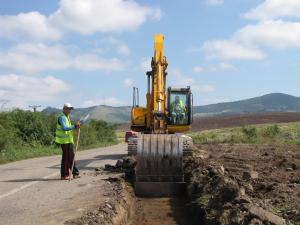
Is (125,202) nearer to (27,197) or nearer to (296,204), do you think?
(27,197)

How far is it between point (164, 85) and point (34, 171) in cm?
579

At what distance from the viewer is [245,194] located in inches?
384

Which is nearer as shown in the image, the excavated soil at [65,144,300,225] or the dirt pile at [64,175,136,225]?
the excavated soil at [65,144,300,225]

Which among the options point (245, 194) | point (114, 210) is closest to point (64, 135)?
point (114, 210)

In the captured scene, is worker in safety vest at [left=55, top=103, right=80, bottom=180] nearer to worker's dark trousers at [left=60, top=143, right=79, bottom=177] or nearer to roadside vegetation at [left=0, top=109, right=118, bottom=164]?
worker's dark trousers at [left=60, top=143, right=79, bottom=177]

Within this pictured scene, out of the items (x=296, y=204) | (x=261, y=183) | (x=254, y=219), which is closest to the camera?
(x=254, y=219)

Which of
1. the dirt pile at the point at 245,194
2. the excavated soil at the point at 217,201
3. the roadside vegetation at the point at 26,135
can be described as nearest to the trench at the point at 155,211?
the excavated soil at the point at 217,201

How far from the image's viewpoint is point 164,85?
1925 cm

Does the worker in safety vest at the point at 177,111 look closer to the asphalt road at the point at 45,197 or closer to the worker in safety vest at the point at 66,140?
the asphalt road at the point at 45,197

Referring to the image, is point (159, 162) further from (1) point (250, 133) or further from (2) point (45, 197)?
(1) point (250, 133)

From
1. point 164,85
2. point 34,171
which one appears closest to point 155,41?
point 164,85

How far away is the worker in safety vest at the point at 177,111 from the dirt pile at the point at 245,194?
372cm

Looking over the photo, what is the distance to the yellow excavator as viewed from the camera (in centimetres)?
1397

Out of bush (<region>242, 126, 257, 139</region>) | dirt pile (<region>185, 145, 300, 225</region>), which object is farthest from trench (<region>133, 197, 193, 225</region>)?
bush (<region>242, 126, 257, 139</region>)
